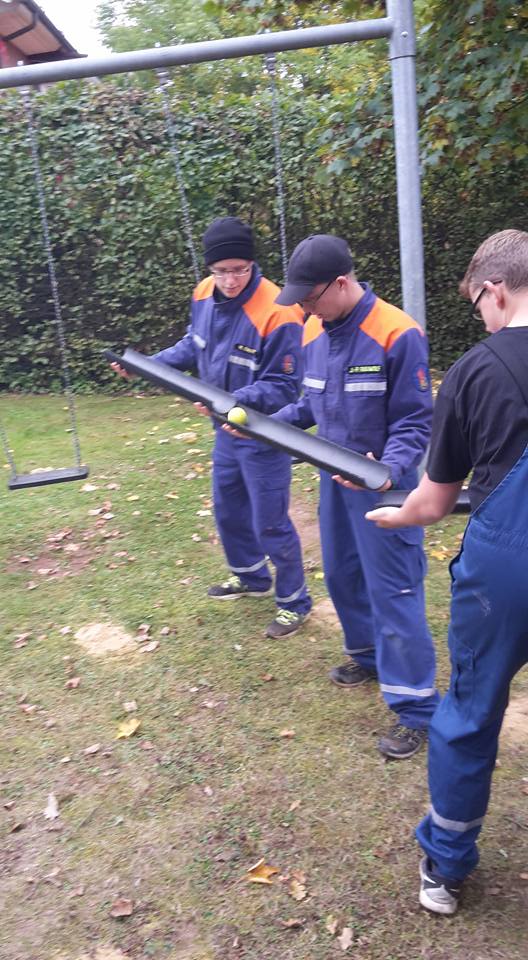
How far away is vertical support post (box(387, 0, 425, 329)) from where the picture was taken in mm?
3508

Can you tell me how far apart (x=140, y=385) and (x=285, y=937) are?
26.0 feet

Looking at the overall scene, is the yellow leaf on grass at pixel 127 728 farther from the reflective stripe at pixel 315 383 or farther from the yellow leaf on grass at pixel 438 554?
the yellow leaf on grass at pixel 438 554

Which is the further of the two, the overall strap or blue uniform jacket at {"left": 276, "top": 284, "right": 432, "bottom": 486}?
blue uniform jacket at {"left": 276, "top": 284, "right": 432, "bottom": 486}

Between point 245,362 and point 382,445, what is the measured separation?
3.46ft

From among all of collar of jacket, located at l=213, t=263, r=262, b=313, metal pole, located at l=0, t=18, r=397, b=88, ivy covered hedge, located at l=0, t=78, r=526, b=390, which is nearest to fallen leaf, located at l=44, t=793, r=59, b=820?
collar of jacket, located at l=213, t=263, r=262, b=313

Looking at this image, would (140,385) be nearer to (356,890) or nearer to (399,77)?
(399,77)

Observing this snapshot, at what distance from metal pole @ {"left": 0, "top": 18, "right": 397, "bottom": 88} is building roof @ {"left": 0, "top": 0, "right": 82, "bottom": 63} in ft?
50.0

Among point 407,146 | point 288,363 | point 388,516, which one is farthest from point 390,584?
point 407,146

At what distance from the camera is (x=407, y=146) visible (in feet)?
11.7

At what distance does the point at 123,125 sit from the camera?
8523mm

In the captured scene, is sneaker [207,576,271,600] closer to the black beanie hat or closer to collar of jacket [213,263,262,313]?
collar of jacket [213,263,262,313]

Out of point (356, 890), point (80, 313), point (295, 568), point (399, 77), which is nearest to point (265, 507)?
point (295, 568)

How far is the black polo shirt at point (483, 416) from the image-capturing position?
1.78 metres

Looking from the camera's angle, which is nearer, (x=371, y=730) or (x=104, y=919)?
(x=104, y=919)
